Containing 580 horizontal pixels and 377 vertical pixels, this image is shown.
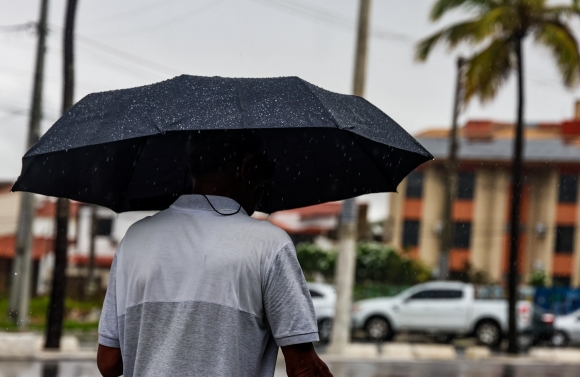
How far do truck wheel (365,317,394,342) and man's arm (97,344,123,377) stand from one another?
20.1 metres

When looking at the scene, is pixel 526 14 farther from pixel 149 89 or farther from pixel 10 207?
pixel 10 207

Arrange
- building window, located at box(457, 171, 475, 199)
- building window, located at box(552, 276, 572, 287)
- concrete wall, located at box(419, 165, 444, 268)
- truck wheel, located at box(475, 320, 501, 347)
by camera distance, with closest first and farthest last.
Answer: truck wheel, located at box(475, 320, 501, 347)
building window, located at box(552, 276, 572, 287)
concrete wall, located at box(419, 165, 444, 268)
building window, located at box(457, 171, 475, 199)

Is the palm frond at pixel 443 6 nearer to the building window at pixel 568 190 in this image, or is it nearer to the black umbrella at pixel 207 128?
the black umbrella at pixel 207 128

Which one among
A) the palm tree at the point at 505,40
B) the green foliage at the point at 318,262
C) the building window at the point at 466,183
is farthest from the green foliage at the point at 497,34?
the building window at the point at 466,183

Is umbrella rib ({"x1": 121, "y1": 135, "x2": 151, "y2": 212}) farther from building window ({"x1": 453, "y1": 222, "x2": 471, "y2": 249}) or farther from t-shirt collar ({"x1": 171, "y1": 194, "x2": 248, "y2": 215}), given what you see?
building window ({"x1": 453, "y1": 222, "x2": 471, "y2": 249})

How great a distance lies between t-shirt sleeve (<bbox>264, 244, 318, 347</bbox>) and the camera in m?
2.07

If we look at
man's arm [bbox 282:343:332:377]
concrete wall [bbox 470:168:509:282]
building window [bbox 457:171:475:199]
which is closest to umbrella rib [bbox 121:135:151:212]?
man's arm [bbox 282:343:332:377]

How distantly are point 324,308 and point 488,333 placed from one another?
4.28 metres

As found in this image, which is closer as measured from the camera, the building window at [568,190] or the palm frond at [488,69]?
the palm frond at [488,69]

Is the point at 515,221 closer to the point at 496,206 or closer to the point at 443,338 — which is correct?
the point at 443,338

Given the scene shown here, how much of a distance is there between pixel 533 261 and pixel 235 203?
4403cm

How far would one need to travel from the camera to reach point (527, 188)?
4575 cm

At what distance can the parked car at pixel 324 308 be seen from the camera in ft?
67.9

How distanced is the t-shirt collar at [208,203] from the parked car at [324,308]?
60.3 ft
